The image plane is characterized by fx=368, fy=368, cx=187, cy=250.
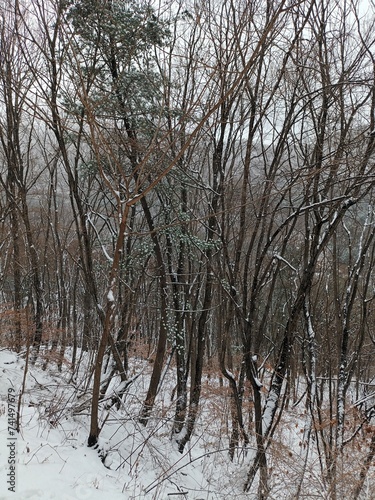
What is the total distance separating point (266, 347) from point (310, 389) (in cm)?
1241

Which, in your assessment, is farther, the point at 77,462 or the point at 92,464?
the point at 92,464

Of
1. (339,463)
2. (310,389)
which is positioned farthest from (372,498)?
(310,389)

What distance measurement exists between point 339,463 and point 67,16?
7.09m

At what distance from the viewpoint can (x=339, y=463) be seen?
16.1 feet

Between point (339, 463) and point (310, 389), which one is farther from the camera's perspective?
point (310, 389)

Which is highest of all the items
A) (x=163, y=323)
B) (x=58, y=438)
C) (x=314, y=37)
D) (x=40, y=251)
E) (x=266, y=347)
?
(x=314, y=37)

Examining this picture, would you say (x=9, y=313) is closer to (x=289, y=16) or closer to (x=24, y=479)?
(x=24, y=479)

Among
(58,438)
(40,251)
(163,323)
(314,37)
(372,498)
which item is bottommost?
(372,498)

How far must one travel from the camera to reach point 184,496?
4.51 meters

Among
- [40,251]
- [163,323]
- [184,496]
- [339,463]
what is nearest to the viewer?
[184,496]

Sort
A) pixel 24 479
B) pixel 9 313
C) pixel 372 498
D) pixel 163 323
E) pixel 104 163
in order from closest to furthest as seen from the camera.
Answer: pixel 24 479
pixel 372 498
pixel 104 163
pixel 163 323
pixel 9 313

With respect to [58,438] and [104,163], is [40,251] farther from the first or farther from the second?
[58,438]

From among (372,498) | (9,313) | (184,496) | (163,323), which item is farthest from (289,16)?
(9,313)

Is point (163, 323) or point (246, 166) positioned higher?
point (246, 166)
